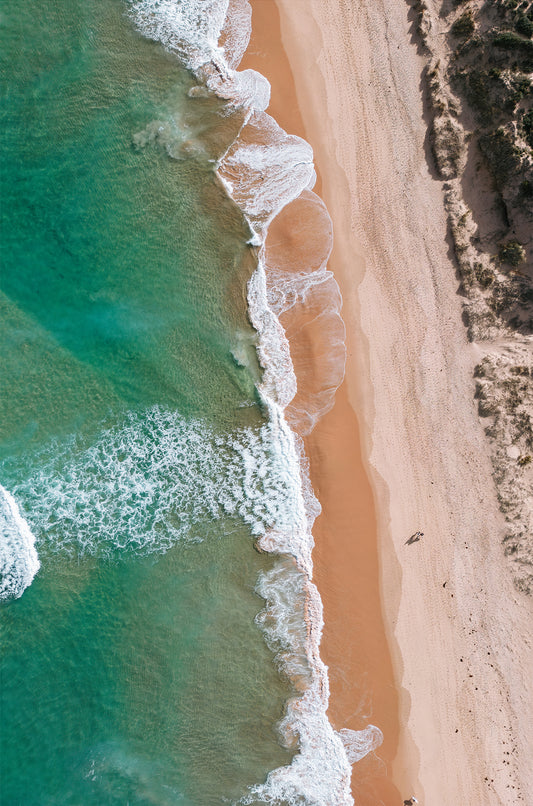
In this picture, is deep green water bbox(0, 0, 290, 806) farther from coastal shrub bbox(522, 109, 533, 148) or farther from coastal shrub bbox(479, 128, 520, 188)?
coastal shrub bbox(522, 109, 533, 148)

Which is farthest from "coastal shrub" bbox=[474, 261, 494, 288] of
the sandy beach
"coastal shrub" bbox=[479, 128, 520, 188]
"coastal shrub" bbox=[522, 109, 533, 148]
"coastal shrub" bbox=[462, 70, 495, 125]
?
"coastal shrub" bbox=[462, 70, 495, 125]

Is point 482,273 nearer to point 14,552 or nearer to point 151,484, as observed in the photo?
point 151,484

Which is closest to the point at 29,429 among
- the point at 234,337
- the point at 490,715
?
the point at 234,337

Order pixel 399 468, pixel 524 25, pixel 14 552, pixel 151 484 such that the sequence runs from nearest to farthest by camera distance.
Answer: pixel 524 25 < pixel 399 468 < pixel 14 552 < pixel 151 484

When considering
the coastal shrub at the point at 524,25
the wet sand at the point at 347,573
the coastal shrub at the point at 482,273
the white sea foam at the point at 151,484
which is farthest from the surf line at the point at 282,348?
the coastal shrub at the point at 524,25

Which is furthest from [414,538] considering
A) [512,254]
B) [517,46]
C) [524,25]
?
[524,25]
